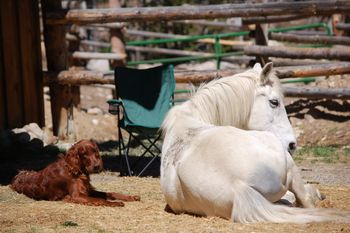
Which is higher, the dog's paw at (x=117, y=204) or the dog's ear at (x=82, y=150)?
the dog's ear at (x=82, y=150)

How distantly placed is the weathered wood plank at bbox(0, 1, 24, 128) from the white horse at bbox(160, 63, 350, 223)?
14.0ft

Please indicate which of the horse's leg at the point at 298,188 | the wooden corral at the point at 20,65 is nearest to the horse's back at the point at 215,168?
the horse's leg at the point at 298,188

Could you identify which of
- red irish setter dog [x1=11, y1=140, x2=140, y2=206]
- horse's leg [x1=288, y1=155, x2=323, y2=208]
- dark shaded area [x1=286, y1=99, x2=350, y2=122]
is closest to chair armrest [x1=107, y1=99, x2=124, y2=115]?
red irish setter dog [x1=11, y1=140, x2=140, y2=206]

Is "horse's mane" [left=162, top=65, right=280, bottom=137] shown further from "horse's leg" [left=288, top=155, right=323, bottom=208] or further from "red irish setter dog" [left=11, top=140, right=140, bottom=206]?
"horse's leg" [left=288, top=155, right=323, bottom=208]

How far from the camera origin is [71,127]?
9805mm

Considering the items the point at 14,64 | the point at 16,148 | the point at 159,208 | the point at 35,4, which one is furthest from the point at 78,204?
the point at 35,4

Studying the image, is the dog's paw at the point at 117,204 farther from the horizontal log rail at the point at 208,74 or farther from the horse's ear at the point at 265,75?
the horizontal log rail at the point at 208,74

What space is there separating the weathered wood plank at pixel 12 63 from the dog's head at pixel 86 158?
368cm

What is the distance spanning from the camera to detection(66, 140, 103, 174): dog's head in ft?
18.7

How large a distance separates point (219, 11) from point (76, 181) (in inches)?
152

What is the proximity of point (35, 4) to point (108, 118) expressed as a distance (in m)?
2.97

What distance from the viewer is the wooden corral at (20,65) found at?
9164mm

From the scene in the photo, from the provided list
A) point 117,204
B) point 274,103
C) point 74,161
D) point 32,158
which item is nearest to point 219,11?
point 32,158

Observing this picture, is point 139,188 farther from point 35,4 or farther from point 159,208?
point 35,4
